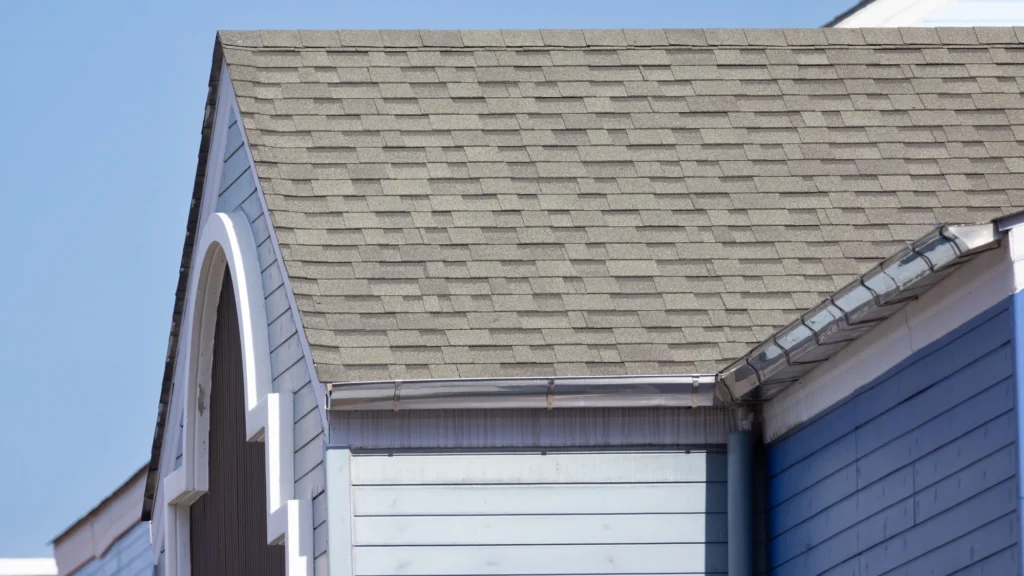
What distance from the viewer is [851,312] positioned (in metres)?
7.41

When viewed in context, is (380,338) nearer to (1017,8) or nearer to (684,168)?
(684,168)

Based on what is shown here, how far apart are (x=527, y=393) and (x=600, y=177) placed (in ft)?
6.22

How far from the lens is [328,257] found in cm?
941

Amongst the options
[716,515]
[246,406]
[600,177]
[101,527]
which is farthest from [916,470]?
[101,527]

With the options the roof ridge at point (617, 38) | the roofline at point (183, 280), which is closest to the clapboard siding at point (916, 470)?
the roof ridge at point (617, 38)

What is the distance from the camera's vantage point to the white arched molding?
916 cm

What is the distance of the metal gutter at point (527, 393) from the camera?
8.68 meters

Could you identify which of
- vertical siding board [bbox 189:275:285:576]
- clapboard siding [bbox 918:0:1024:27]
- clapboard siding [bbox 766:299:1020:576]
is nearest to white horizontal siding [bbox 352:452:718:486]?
clapboard siding [bbox 766:299:1020:576]

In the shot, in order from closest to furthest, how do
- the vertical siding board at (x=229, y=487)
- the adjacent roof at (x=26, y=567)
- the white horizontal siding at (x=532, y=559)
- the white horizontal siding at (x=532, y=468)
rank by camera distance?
the white horizontal siding at (x=532, y=559)
the white horizontal siding at (x=532, y=468)
the vertical siding board at (x=229, y=487)
the adjacent roof at (x=26, y=567)

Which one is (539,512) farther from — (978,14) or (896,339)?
(978,14)

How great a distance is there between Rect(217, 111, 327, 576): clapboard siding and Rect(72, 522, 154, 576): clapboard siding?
4.85m

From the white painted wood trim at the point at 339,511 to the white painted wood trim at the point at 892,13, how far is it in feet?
23.5

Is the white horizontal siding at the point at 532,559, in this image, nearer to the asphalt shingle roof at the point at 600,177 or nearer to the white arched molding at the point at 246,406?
the white arched molding at the point at 246,406

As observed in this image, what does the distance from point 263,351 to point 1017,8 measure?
888 centimetres
